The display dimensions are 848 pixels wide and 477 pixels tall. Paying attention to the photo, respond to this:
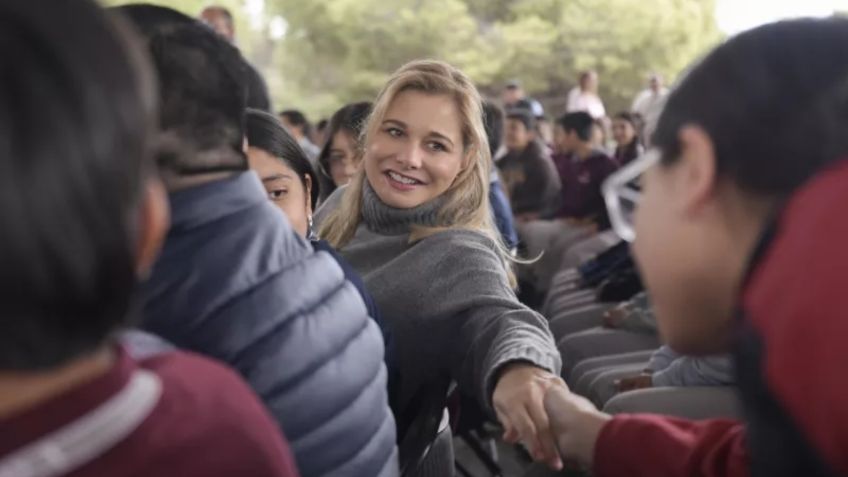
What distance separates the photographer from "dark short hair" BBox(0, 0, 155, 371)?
604 millimetres

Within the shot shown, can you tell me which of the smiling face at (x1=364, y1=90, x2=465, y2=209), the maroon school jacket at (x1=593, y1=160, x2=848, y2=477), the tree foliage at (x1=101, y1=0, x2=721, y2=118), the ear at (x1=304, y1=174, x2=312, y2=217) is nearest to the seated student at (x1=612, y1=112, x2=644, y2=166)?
the smiling face at (x1=364, y1=90, x2=465, y2=209)

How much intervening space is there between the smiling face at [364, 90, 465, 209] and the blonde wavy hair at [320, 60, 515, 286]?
0.05 feet

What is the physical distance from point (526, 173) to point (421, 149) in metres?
4.86

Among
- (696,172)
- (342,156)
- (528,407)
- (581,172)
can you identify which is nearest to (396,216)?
(528,407)

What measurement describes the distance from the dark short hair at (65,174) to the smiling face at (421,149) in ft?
5.26

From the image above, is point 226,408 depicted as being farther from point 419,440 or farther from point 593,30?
point 593,30

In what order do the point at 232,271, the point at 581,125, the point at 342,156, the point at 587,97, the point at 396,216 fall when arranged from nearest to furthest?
the point at 232,271
the point at 396,216
the point at 342,156
the point at 581,125
the point at 587,97

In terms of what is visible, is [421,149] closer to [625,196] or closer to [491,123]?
[625,196]

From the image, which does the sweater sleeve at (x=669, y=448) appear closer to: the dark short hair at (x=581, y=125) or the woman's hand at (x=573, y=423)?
the woman's hand at (x=573, y=423)

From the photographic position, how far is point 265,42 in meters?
18.5

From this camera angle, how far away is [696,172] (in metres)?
0.90

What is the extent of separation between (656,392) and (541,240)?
369cm

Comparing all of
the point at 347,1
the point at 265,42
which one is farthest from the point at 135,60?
the point at 265,42

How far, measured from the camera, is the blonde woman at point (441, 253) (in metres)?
1.56
